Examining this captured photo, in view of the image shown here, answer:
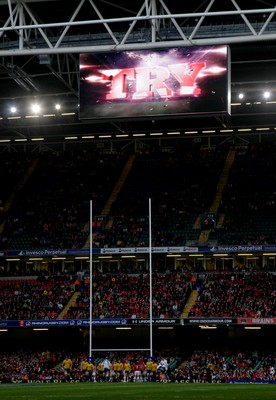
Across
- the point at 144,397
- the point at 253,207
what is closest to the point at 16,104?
the point at 253,207

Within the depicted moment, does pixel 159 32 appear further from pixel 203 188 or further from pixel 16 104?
pixel 203 188

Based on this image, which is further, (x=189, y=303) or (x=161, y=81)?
(x=189, y=303)

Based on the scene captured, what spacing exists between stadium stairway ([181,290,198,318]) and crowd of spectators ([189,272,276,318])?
21 cm

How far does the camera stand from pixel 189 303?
41.9 meters

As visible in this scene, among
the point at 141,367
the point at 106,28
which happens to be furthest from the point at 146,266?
the point at 106,28

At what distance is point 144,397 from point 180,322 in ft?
66.7

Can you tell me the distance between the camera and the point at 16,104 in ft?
138

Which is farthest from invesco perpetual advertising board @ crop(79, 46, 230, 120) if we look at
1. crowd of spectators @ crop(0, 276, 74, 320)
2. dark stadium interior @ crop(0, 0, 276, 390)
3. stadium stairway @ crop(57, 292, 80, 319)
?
crowd of spectators @ crop(0, 276, 74, 320)

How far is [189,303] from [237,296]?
89.1 inches

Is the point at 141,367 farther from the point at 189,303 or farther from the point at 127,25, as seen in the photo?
the point at 127,25

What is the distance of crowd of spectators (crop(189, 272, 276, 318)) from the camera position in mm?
40375

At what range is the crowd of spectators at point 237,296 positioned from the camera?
40375 mm

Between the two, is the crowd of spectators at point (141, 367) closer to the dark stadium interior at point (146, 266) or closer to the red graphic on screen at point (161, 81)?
the dark stadium interior at point (146, 266)

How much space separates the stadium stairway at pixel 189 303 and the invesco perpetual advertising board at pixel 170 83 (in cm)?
1538
